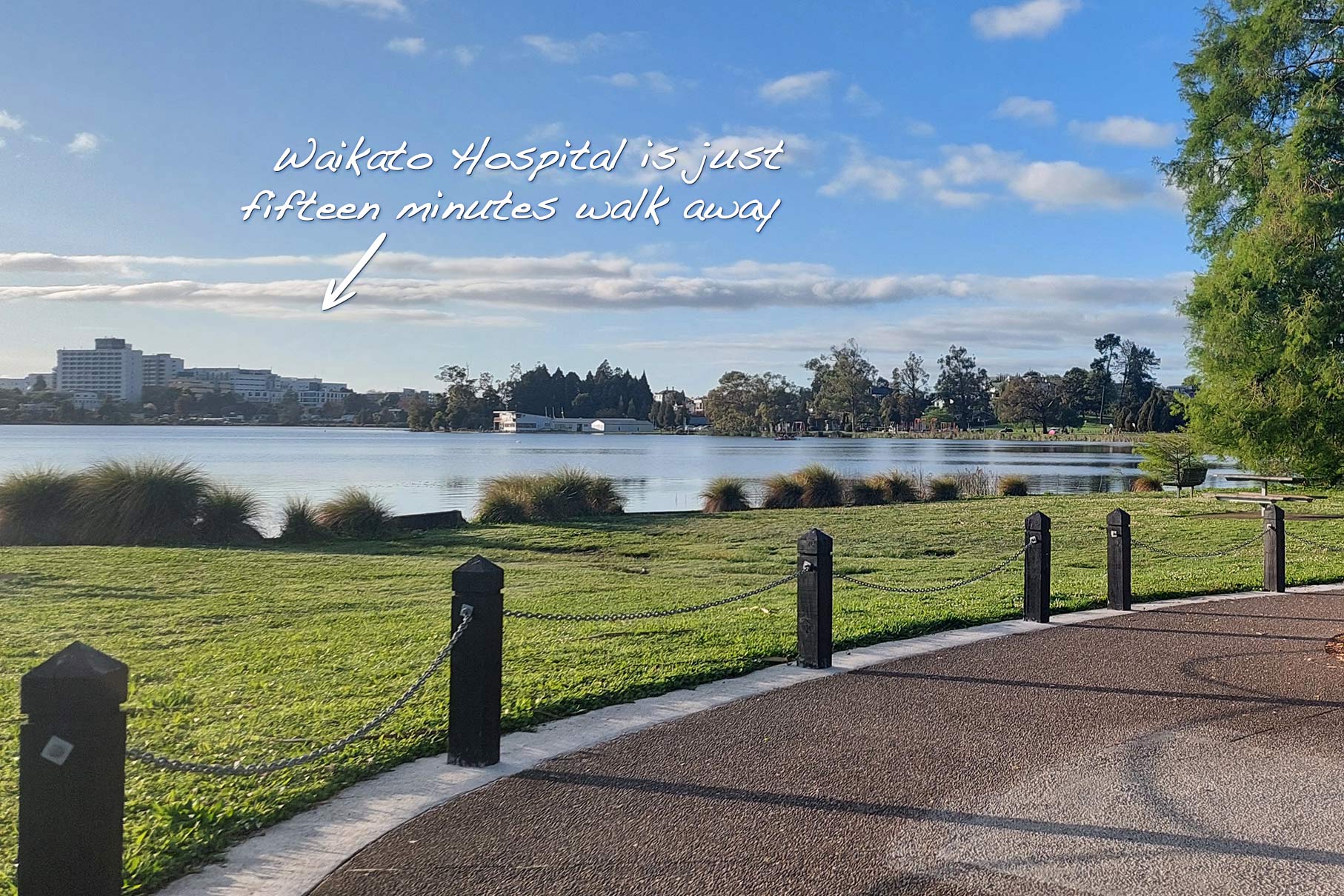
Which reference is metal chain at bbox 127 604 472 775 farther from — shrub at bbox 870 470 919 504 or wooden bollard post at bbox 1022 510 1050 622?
shrub at bbox 870 470 919 504

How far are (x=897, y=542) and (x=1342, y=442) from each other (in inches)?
434

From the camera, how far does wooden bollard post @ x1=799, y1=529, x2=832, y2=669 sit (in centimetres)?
791

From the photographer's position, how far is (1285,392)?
74.2 ft

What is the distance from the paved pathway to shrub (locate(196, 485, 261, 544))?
14.5 meters

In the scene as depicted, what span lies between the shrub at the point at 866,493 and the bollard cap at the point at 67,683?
91.9ft

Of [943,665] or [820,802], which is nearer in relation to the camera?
[820,802]

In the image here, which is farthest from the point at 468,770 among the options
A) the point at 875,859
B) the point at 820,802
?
the point at 875,859

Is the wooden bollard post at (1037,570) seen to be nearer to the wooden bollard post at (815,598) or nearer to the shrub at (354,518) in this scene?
the wooden bollard post at (815,598)

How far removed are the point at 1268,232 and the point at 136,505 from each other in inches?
881

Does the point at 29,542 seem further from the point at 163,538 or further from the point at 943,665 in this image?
the point at 943,665

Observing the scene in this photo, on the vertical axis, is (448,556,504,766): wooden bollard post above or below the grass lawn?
above

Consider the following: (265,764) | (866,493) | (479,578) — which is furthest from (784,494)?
(265,764)

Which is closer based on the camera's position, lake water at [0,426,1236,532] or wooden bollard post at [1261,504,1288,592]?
wooden bollard post at [1261,504,1288,592]

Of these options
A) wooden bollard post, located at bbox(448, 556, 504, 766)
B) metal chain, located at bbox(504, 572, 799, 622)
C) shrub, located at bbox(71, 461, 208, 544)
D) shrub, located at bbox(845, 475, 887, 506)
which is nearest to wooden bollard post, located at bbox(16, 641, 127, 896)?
wooden bollard post, located at bbox(448, 556, 504, 766)
